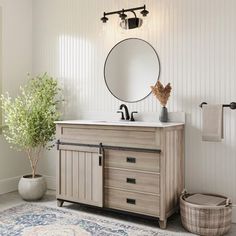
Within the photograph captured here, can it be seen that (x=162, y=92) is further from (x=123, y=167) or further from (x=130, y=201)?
(x=130, y=201)

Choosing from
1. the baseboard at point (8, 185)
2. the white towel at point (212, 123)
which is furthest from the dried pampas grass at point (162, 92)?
the baseboard at point (8, 185)

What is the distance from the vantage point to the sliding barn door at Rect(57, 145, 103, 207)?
309 centimetres

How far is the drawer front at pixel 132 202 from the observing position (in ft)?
9.20

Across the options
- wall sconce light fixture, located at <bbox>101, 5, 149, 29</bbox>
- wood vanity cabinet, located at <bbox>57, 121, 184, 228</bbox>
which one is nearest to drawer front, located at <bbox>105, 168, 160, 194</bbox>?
wood vanity cabinet, located at <bbox>57, 121, 184, 228</bbox>

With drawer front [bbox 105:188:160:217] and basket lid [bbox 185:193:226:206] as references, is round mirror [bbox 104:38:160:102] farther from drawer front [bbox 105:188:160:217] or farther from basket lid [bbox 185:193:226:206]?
basket lid [bbox 185:193:226:206]

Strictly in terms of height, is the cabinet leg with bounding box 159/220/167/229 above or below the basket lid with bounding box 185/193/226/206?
below

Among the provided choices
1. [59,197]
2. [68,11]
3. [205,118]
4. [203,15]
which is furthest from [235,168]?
[68,11]

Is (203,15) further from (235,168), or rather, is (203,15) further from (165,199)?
(165,199)

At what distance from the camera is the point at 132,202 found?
2.92 meters

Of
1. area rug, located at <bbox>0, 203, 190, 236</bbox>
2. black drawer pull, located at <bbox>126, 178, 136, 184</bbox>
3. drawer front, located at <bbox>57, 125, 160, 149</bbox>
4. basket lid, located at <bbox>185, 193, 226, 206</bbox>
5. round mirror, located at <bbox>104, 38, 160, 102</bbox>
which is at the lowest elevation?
area rug, located at <bbox>0, 203, 190, 236</bbox>

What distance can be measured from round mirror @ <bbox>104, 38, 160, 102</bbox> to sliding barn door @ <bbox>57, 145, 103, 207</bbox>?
0.80 m

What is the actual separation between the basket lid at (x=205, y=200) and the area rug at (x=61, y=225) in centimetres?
37

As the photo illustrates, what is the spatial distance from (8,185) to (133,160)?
1.94 m

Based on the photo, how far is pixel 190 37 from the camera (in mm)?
3164
